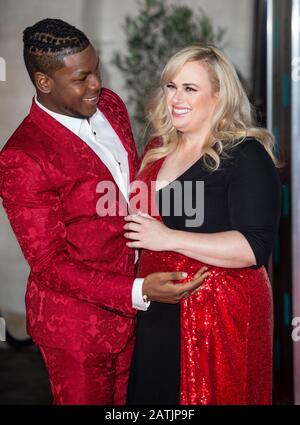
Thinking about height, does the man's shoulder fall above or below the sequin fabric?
above

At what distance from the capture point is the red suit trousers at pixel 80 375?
6.61 feet

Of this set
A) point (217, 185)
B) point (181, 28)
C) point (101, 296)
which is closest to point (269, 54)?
point (181, 28)

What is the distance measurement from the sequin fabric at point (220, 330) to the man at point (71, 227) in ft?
0.32

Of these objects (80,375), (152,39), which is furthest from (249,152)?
(152,39)

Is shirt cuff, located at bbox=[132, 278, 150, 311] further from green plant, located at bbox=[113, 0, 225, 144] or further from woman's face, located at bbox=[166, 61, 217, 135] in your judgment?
green plant, located at bbox=[113, 0, 225, 144]

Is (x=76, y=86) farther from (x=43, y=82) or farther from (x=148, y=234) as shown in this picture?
(x=148, y=234)

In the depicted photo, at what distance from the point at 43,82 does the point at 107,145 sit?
27 cm

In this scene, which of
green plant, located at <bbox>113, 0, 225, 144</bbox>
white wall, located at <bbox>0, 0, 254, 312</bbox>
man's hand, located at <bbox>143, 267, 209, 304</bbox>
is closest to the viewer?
man's hand, located at <bbox>143, 267, 209, 304</bbox>

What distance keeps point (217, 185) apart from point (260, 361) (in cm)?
53

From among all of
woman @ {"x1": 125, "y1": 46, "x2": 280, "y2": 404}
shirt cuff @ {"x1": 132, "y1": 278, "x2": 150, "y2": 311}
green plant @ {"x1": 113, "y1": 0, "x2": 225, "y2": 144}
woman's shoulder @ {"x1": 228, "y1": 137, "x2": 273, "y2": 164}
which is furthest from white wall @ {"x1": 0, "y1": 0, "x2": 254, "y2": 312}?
shirt cuff @ {"x1": 132, "y1": 278, "x2": 150, "y2": 311}

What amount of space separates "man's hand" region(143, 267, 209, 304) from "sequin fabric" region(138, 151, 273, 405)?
76mm

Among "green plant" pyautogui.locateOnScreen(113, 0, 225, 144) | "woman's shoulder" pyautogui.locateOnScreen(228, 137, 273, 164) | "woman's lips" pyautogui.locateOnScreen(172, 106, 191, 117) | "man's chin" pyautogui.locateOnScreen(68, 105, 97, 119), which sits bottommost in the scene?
"woman's shoulder" pyautogui.locateOnScreen(228, 137, 273, 164)

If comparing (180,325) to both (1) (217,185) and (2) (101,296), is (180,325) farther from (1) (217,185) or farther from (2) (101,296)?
(1) (217,185)

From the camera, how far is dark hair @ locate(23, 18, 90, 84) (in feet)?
6.23
